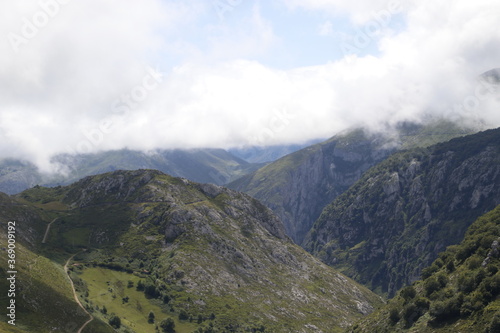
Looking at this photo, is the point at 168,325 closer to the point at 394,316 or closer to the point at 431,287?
the point at 394,316

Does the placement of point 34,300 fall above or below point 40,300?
above

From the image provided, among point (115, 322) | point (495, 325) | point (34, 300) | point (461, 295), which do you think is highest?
point (461, 295)

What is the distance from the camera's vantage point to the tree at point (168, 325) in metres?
189

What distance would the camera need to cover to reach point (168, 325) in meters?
190

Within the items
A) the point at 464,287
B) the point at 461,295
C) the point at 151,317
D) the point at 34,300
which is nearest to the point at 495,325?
the point at 461,295

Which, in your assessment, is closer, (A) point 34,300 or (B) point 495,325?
(B) point 495,325

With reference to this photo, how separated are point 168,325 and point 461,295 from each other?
14462 centimetres

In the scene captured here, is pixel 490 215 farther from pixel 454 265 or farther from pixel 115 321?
pixel 115 321

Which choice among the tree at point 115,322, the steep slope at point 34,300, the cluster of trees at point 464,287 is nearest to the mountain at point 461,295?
the cluster of trees at point 464,287

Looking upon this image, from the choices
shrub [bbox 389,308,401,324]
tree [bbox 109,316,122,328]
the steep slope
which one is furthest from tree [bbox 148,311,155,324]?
shrub [bbox 389,308,401,324]

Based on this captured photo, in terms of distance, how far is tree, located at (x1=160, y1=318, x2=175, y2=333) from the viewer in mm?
188600

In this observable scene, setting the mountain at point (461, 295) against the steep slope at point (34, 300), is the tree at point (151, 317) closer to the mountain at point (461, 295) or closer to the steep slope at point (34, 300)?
the steep slope at point (34, 300)

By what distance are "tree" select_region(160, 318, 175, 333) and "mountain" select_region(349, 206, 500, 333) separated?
102907mm

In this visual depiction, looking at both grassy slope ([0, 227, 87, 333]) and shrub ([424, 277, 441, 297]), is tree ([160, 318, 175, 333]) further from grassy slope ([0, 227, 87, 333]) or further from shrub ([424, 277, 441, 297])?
shrub ([424, 277, 441, 297])
